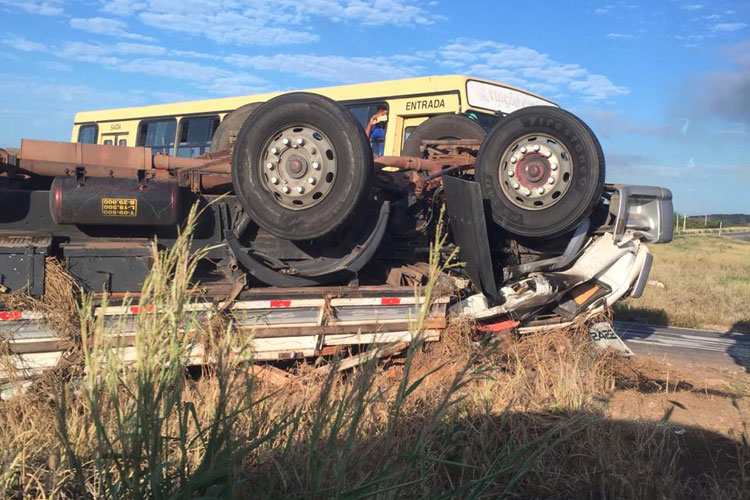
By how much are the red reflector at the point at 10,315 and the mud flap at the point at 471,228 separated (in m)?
3.17

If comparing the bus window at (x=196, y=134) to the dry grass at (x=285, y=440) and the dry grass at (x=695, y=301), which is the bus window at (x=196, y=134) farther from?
the dry grass at (x=285, y=440)

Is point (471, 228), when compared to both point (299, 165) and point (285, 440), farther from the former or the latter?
point (285, 440)

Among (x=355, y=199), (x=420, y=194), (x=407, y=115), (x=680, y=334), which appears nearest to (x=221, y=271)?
(x=355, y=199)

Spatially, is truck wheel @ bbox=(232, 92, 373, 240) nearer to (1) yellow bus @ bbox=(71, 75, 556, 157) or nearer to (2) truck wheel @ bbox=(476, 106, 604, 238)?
(2) truck wheel @ bbox=(476, 106, 604, 238)

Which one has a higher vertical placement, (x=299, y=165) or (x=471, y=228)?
(x=299, y=165)

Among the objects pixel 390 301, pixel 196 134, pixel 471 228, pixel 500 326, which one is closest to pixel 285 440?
pixel 390 301

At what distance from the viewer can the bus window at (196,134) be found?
45.1 feet

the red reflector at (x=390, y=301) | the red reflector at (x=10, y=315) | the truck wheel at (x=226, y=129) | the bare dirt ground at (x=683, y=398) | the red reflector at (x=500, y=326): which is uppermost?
the truck wheel at (x=226, y=129)

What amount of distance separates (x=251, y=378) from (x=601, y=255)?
4.18 m

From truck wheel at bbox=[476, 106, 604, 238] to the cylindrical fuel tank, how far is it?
2.58 meters

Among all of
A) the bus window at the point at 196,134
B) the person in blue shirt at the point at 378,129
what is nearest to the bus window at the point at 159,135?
the bus window at the point at 196,134

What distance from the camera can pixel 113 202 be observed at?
16.0 feet

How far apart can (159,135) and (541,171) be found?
1165 cm

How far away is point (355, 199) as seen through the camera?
16.3ft
